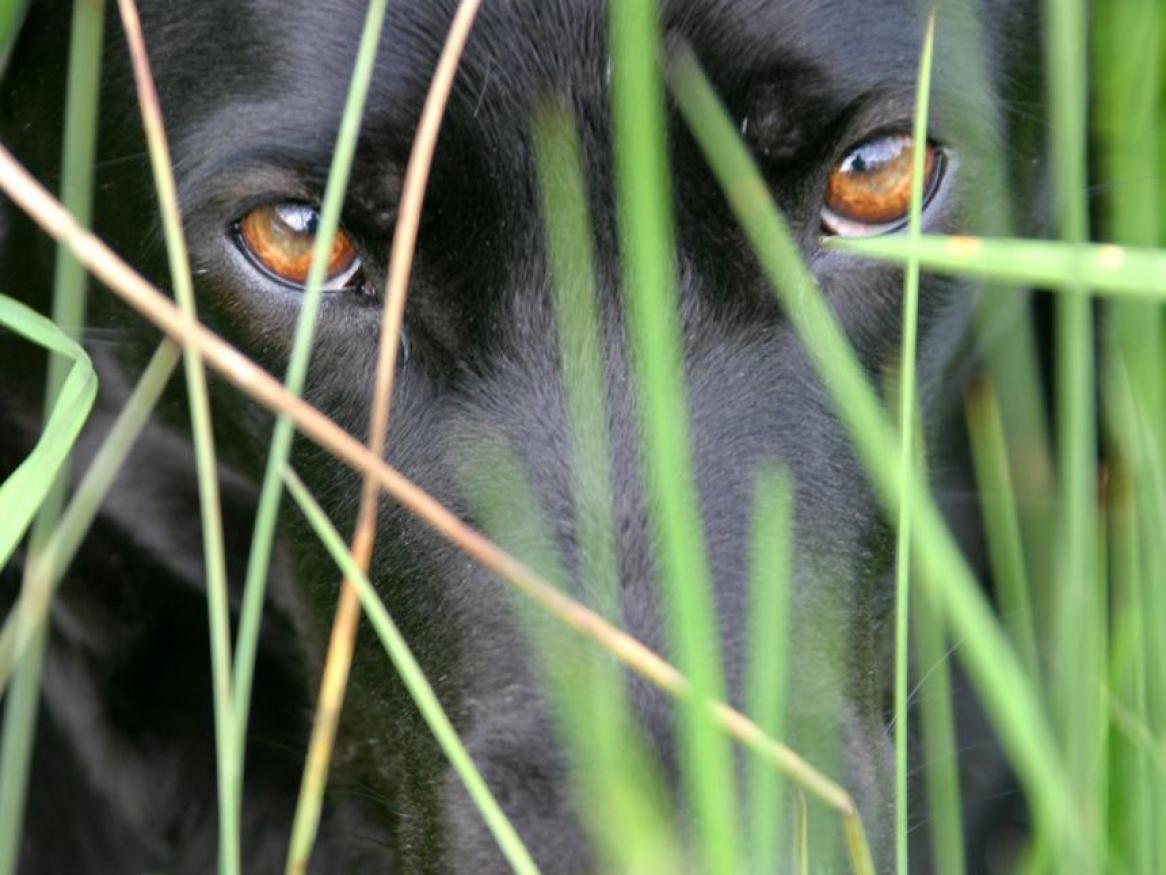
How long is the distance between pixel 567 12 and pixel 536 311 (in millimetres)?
258

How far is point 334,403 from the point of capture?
165 cm

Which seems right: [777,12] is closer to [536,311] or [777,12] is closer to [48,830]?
[536,311]

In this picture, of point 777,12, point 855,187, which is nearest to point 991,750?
point 855,187

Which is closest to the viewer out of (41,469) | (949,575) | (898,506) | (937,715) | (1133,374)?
(949,575)

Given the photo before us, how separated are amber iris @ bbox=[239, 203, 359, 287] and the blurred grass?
168 mm

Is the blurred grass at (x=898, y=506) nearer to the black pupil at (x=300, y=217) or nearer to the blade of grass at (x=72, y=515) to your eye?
the blade of grass at (x=72, y=515)

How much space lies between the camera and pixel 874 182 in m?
1.59

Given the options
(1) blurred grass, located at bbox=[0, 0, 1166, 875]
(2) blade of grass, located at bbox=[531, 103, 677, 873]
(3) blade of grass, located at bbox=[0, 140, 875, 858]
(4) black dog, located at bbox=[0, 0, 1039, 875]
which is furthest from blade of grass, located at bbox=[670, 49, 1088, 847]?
(4) black dog, located at bbox=[0, 0, 1039, 875]

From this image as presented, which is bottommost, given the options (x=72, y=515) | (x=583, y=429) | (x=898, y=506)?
(x=898, y=506)

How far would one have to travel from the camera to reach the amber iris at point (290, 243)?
1610 millimetres

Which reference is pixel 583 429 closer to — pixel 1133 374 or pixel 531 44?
pixel 531 44

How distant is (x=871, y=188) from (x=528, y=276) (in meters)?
0.32

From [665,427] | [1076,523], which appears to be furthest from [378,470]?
[1076,523]

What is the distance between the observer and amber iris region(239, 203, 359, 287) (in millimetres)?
1610
